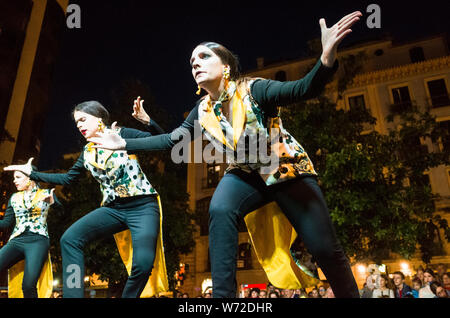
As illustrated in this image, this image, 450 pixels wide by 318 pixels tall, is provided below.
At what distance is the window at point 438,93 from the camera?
22.2 m

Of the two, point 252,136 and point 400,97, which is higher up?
point 400,97

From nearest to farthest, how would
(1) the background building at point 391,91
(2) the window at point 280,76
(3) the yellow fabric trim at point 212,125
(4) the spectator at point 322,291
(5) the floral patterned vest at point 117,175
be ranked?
(3) the yellow fabric trim at point 212,125, (5) the floral patterned vest at point 117,175, (4) the spectator at point 322,291, (1) the background building at point 391,91, (2) the window at point 280,76

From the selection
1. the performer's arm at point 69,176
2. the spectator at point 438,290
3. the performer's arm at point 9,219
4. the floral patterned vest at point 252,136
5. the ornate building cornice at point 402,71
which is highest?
the ornate building cornice at point 402,71

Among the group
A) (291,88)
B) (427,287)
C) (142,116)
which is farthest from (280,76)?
(291,88)

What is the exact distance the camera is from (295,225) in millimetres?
2273

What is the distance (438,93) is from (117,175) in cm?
2476

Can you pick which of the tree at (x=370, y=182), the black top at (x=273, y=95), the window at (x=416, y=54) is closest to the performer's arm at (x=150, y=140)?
the black top at (x=273, y=95)

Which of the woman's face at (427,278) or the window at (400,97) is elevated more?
the window at (400,97)

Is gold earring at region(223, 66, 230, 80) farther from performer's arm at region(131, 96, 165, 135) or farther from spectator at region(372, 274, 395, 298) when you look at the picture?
spectator at region(372, 274, 395, 298)

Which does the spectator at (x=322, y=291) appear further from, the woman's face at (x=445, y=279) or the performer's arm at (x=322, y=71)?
the performer's arm at (x=322, y=71)

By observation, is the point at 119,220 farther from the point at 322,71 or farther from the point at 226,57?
the point at 322,71

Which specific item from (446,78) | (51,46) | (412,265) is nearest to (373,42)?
(446,78)
